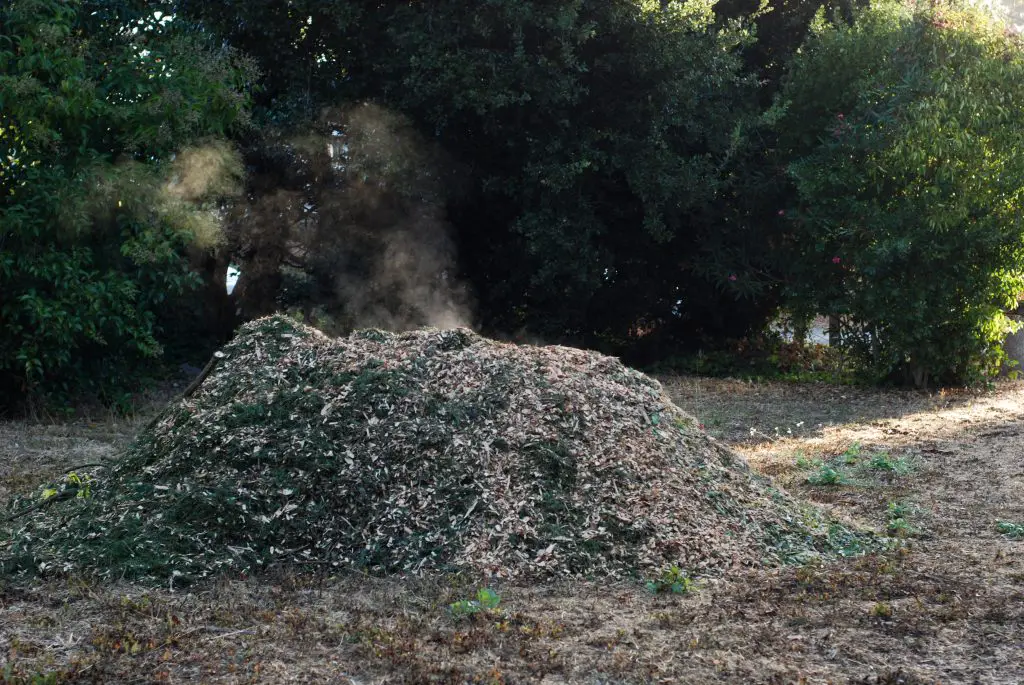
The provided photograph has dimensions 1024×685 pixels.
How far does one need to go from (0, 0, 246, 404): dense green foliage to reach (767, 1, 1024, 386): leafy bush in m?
5.45

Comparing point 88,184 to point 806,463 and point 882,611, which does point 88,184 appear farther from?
point 882,611

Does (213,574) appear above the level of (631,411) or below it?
below

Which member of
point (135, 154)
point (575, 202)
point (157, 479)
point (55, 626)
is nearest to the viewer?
point (55, 626)

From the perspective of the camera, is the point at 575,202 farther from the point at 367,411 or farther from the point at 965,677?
the point at 965,677

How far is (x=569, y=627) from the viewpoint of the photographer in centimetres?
367

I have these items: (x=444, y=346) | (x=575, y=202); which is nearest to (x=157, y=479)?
(x=444, y=346)

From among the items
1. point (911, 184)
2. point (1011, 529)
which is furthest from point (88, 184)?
point (911, 184)

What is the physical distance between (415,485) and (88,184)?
4430 mm

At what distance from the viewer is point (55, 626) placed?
11.9ft

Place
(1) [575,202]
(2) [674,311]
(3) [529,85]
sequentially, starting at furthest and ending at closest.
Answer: (2) [674,311] < (1) [575,202] < (3) [529,85]

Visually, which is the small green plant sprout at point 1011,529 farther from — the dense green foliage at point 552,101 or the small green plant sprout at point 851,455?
the dense green foliage at point 552,101

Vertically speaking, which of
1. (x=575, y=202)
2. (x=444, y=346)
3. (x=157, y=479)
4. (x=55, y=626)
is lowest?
(x=55, y=626)

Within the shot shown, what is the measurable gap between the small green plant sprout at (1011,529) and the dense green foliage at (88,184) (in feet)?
19.4

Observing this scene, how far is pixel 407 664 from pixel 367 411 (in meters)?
1.71
